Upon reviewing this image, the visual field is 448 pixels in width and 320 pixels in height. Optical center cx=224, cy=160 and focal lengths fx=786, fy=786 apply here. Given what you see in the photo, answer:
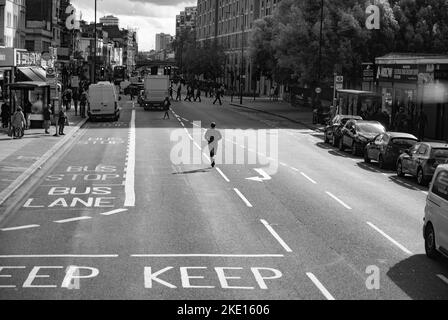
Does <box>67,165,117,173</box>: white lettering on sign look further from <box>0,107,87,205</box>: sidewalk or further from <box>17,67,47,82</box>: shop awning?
<box>17,67,47,82</box>: shop awning

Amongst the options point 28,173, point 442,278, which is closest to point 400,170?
point 28,173

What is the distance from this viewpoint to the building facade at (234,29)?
130375 millimetres

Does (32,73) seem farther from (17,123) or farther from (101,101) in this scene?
(17,123)

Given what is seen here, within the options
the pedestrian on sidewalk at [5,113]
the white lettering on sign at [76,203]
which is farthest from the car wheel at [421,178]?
the pedestrian on sidewalk at [5,113]

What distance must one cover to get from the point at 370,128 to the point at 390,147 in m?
6.04

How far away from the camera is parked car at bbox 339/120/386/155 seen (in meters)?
35.7

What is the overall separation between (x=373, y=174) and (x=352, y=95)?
24.5 metres

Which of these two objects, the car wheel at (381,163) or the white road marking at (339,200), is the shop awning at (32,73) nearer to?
the car wheel at (381,163)

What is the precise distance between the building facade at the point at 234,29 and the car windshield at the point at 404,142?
274ft

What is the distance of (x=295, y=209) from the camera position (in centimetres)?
2025

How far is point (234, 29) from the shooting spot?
14825 centimetres

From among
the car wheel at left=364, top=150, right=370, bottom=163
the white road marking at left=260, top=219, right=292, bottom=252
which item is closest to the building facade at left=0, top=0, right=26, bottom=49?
the car wheel at left=364, top=150, right=370, bottom=163
